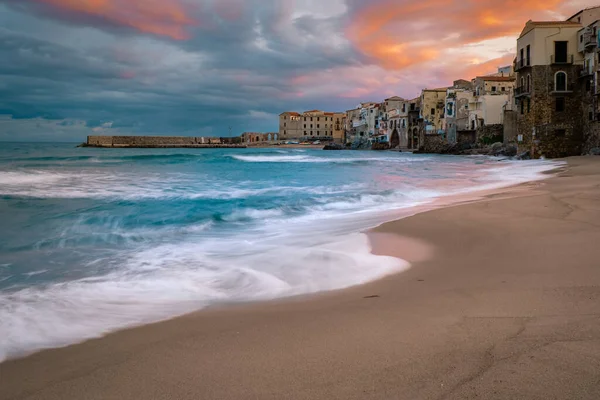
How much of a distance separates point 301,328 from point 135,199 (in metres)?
12.2

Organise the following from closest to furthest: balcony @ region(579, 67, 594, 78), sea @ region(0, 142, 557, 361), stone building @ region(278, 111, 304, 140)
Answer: sea @ region(0, 142, 557, 361) → balcony @ region(579, 67, 594, 78) → stone building @ region(278, 111, 304, 140)

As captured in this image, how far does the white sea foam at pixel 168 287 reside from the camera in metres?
3.47

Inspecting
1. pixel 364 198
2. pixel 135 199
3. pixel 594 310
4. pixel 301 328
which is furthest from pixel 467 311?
pixel 135 199

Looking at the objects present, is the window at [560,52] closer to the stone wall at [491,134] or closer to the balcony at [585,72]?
the balcony at [585,72]

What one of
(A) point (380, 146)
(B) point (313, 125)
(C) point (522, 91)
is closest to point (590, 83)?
(C) point (522, 91)

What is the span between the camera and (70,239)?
7754 mm

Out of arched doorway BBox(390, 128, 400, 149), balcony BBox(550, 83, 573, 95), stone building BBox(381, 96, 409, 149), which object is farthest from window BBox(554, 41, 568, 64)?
arched doorway BBox(390, 128, 400, 149)

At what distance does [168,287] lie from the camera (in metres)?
4.55

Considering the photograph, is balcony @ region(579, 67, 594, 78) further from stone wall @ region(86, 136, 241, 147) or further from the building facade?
stone wall @ region(86, 136, 241, 147)

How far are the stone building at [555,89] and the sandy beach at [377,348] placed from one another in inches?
1181

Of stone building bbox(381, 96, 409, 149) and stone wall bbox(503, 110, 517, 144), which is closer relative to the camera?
stone wall bbox(503, 110, 517, 144)

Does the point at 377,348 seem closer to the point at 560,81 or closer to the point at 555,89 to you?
the point at 555,89

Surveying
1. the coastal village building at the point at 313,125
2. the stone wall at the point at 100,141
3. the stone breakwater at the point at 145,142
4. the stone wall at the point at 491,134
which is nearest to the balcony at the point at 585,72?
the stone wall at the point at 491,134

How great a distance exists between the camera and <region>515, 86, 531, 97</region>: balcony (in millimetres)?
31378
